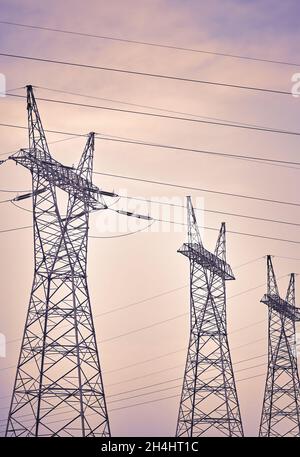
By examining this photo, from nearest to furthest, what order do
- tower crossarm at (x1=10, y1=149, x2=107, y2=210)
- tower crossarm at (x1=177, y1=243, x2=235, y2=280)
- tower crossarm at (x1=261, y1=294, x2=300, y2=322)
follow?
tower crossarm at (x1=10, y1=149, x2=107, y2=210), tower crossarm at (x1=177, y1=243, x2=235, y2=280), tower crossarm at (x1=261, y1=294, x2=300, y2=322)

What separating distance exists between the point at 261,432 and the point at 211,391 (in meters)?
9.05

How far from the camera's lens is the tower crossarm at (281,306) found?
53.6 meters

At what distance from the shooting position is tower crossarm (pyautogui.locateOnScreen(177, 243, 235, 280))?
47.1 metres

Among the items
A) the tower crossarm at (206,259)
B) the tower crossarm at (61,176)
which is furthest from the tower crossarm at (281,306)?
the tower crossarm at (61,176)

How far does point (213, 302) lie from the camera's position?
1850 inches

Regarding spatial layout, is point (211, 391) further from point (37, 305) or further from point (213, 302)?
point (37, 305)

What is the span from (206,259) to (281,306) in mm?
9245

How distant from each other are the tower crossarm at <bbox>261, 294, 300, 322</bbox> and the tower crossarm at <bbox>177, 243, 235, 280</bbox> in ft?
15.0

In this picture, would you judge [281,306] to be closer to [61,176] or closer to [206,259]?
[206,259]

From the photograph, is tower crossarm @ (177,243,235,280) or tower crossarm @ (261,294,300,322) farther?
tower crossarm @ (261,294,300,322)

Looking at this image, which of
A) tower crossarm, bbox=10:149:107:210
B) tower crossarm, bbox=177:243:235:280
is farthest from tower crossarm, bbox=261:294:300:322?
tower crossarm, bbox=10:149:107:210

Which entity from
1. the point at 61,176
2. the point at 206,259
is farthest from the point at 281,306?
the point at 61,176

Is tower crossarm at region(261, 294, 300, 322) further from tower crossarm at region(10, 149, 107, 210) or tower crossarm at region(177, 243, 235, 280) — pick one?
tower crossarm at region(10, 149, 107, 210)
